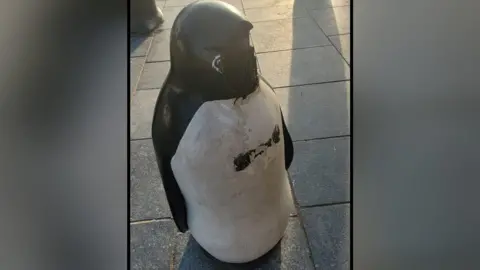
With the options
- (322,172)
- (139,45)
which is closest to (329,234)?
(322,172)

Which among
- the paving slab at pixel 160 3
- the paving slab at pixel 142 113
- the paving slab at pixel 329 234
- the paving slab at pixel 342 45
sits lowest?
the paving slab at pixel 329 234

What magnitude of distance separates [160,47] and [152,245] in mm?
204

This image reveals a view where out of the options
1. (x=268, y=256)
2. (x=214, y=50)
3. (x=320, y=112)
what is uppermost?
(x=214, y=50)

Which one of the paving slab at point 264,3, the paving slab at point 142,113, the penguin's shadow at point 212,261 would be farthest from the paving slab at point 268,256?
the paving slab at point 264,3

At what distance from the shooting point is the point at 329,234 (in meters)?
0.59

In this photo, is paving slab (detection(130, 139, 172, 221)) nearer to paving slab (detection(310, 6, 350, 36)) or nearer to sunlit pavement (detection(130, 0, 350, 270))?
sunlit pavement (detection(130, 0, 350, 270))

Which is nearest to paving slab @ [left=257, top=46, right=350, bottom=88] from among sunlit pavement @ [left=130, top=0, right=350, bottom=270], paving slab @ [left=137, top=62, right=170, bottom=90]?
sunlit pavement @ [left=130, top=0, right=350, bottom=270]

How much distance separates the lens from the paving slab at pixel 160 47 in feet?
1.77

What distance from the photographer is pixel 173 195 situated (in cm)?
57

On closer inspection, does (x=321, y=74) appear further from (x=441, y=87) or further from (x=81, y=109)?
(x=81, y=109)

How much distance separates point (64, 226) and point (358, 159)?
1.03 feet

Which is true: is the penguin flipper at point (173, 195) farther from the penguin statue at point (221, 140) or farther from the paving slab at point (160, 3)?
the paving slab at point (160, 3)

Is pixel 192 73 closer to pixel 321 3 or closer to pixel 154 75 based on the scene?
pixel 154 75

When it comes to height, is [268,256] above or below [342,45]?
below
